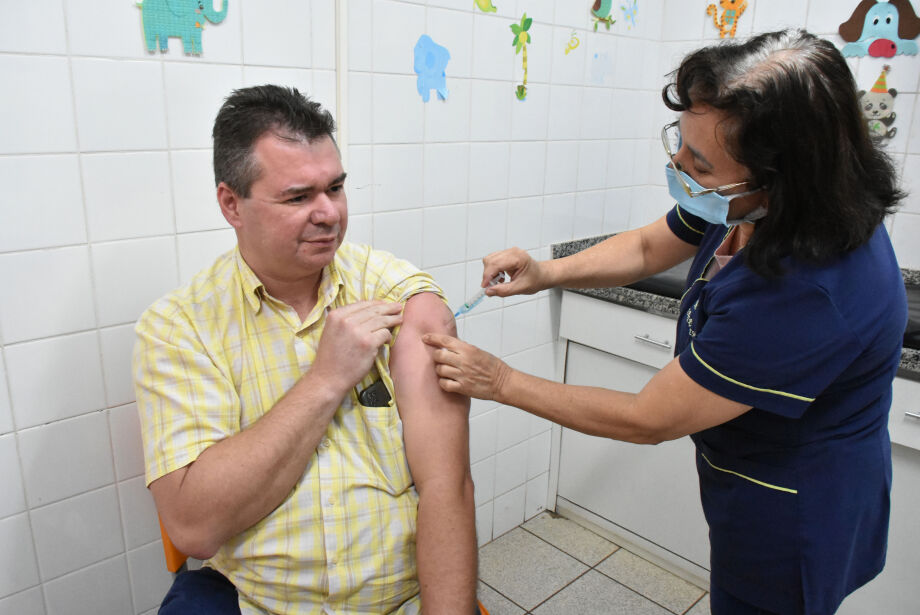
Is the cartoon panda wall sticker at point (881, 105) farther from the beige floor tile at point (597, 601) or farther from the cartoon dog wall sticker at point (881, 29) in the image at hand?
the beige floor tile at point (597, 601)

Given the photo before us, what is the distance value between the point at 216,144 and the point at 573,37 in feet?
4.68

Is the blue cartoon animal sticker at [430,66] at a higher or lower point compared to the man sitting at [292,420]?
higher

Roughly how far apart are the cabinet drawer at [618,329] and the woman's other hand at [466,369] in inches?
38.7

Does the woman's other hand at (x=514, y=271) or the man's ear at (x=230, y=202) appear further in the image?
the woman's other hand at (x=514, y=271)

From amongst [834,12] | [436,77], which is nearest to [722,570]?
[436,77]

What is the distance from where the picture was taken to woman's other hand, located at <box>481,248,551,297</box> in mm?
1552

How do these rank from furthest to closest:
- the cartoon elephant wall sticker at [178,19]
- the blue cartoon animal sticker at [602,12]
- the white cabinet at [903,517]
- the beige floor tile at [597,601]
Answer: the blue cartoon animal sticker at [602,12] → the beige floor tile at [597,601] → the white cabinet at [903,517] → the cartoon elephant wall sticker at [178,19]

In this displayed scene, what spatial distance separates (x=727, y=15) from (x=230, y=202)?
2.01 m

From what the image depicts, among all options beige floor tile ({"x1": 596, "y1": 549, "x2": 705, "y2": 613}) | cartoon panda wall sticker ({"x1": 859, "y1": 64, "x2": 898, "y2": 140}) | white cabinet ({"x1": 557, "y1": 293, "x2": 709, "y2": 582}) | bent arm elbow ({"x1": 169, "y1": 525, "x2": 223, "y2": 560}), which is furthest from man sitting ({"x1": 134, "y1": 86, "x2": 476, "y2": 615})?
cartoon panda wall sticker ({"x1": 859, "y1": 64, "x2": 898, "y2": 140})

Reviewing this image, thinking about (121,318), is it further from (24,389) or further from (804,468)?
(804,468)

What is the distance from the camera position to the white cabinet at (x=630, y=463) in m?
2.17

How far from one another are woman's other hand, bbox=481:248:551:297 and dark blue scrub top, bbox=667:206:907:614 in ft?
1.22

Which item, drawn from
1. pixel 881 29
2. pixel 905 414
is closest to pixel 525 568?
pixel 905 414

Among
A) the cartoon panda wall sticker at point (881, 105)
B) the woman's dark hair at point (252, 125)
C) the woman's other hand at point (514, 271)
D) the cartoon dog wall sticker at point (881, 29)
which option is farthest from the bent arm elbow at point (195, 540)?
the cartoon dog wall sticker at point (881, 29)
